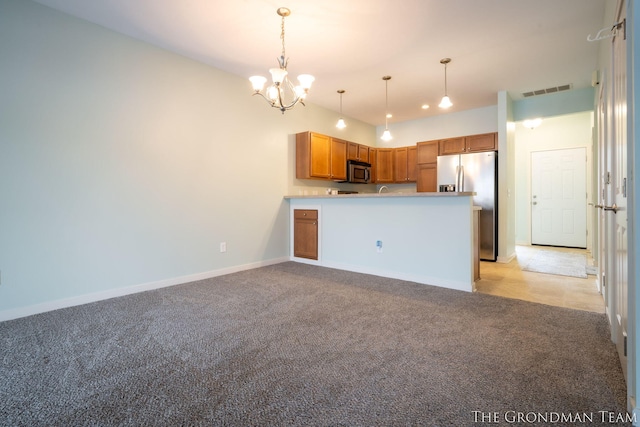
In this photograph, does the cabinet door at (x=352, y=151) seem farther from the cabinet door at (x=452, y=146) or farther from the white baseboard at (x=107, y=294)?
the white baseboard at (x=107, y=294)

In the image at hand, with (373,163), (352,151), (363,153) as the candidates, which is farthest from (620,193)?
(373,163)

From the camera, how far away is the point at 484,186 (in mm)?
5043

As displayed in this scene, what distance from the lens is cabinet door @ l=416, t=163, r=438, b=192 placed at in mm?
5933

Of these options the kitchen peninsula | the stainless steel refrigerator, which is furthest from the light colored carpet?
the kitchen peninsula

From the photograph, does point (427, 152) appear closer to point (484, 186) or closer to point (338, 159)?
point (484, 186)

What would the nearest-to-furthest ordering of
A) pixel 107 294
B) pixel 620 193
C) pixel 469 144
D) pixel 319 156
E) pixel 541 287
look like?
pixel 620 193 < pixel 107 294 < pixel 541 287 < pixel 319 156 < pixel 469 144

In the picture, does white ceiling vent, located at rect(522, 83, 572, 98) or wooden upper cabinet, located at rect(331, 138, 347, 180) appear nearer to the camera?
white ceiling vent, located at rect(522, 83, 572, 98)

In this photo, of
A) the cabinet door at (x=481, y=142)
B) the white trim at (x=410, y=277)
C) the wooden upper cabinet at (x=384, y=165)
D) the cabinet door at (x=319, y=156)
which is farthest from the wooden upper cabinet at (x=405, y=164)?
the white trim at (x=410, y=277)

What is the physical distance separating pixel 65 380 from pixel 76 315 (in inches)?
47.1

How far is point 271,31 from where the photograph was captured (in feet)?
10.2

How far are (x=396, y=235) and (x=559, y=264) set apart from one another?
9.60 feet

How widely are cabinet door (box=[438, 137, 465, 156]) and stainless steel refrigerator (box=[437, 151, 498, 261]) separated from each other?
0.28m

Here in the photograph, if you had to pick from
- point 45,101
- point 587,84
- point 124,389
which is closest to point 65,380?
point 124,389

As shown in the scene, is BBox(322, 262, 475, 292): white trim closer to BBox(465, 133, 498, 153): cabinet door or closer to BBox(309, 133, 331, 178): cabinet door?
BBox(309, 133, 331, 178): cabinet door
